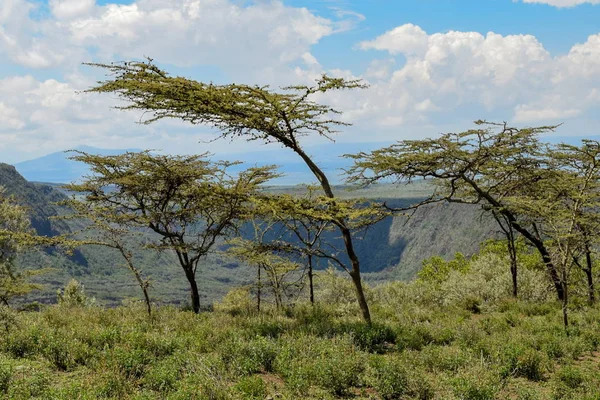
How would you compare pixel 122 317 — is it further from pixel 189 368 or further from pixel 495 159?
pixel 495 159

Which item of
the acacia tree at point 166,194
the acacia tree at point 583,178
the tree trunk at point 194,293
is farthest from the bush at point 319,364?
the acacia tree at point 583,178

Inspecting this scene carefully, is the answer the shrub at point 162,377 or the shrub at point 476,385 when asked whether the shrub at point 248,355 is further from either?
the shrub at point 476,385

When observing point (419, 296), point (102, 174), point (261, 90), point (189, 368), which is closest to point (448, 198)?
point (419, 296)

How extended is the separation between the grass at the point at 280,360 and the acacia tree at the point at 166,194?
6.37m

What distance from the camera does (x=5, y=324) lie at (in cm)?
960

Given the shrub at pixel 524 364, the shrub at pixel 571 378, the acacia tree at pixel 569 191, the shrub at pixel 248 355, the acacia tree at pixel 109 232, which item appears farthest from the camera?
the acacia tree at pixel 109 232

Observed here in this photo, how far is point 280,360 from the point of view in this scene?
331 inches

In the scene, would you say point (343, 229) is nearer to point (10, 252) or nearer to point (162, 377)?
point (162, 377)

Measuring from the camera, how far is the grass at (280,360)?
23.0 ft

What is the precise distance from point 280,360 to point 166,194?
43.5 feet

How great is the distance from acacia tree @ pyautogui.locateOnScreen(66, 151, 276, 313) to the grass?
Answer: 20.9 ft

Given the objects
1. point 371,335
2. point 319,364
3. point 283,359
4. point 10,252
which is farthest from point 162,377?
point 10,252

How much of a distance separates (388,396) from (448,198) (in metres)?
10.7

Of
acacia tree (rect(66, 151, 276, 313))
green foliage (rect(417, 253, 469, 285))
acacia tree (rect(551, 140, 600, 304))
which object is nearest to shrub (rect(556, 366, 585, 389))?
acacia tree (rect(551, 140, 600, 304))
